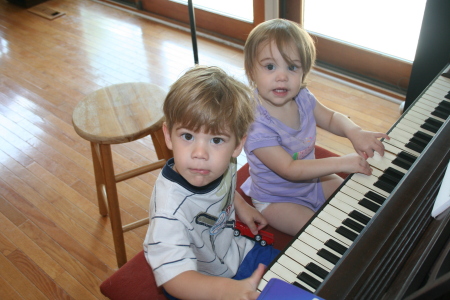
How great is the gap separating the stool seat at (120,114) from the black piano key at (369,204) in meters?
0.83

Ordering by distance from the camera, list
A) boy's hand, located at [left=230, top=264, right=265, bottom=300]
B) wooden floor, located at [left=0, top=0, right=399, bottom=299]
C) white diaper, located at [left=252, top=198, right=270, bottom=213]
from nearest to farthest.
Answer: boy's hand, located at [left=230, top=264, right=265, bottom=300], white diaper, located at [left=252, top=198, right=270, bottom=213], wooden floor, located at [left=0, top=0, right=399, bottom=299]

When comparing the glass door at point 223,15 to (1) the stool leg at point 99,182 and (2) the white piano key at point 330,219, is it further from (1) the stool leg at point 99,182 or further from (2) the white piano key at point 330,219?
(2) the white piano key at point 330,219

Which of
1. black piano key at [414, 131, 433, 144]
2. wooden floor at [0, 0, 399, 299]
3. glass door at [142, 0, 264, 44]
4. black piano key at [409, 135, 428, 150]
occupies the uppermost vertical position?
black piano key at [414, 131, 433, 144]

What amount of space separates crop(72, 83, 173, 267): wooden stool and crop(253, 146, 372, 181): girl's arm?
464 millimetres

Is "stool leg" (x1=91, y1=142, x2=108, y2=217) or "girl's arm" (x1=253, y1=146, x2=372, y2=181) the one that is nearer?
"girl's arm" (x1=253, y1=146, x2=372, y2=181)

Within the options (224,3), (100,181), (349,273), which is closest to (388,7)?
(224,3)

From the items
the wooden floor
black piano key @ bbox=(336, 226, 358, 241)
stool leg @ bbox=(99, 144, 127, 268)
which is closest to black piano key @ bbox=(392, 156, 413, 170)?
black piano key @ bbox=(336, 226, 358, 241)

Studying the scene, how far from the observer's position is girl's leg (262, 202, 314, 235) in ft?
4.97

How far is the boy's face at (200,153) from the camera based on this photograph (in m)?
1.07

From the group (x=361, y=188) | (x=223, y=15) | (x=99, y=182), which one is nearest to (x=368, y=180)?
(x=361, y=188)

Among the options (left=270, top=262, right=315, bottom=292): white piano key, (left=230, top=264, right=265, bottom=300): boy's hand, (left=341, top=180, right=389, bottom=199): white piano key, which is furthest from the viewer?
(left=341, top=180, right=389, bottom=199): white piano key

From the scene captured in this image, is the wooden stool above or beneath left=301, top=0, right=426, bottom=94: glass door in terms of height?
above

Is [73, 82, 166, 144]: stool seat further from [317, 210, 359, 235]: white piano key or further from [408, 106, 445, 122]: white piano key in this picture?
[408, 106, 445, 122]: white piano key

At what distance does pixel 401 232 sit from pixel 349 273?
0.17 metres
